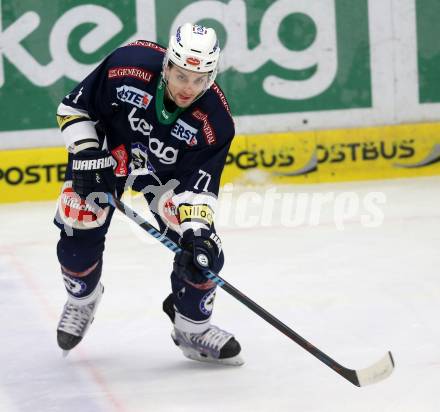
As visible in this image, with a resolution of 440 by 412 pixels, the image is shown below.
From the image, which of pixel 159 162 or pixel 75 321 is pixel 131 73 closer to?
pixel 159 162

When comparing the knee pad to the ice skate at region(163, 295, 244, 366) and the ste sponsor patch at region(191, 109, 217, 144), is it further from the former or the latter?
the ste sponsor patch at region(191, 109, 217, 144)

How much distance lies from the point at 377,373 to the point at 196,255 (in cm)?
63

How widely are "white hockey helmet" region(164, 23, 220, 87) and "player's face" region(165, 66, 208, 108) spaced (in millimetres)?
20

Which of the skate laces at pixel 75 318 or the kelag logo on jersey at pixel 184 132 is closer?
the kelag logo on jersey at pixel 184 132

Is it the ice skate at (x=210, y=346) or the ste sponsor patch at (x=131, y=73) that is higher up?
the ste sponsor patch at (x=131, y=73)

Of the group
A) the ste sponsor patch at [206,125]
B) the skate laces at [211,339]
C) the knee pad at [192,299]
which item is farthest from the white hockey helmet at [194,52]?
the skate laces at [211,339]

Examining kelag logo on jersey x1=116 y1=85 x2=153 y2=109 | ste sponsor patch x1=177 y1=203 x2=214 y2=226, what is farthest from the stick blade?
kelag logo on jersey x1=116 y1=85 x2=153 y2=109

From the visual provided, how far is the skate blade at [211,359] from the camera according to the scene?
135 inches

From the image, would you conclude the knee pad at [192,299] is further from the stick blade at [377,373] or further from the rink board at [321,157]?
the rink board at [321,157]

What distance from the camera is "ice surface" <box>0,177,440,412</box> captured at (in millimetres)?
3160

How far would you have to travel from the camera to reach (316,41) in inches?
264

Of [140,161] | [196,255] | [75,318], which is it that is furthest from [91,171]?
[75,318]

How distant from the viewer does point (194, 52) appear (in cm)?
308

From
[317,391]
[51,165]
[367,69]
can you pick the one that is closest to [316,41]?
[367,69]
